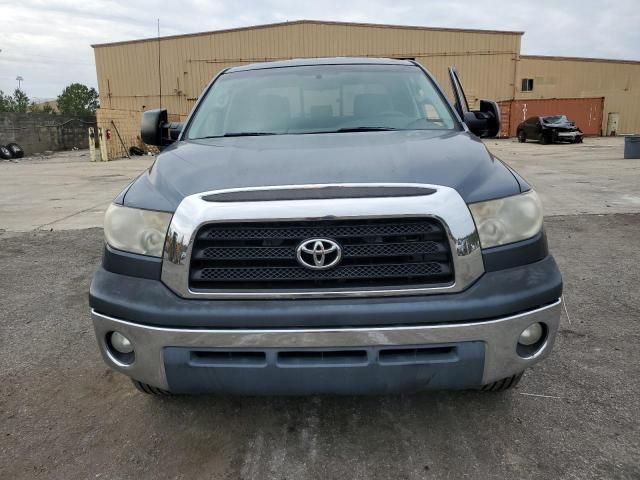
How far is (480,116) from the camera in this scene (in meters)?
3.29

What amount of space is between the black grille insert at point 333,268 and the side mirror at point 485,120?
169 centimetres

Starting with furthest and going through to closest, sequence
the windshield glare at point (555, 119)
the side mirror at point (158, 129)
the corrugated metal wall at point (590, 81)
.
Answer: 1. the corrugated metal wall at point (590, 81)
2. the windshield glare at point (555, 119)
3. the side mirror at point (158, 129)

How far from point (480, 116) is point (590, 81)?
3945 cm

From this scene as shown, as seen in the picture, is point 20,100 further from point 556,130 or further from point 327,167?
point 327,167

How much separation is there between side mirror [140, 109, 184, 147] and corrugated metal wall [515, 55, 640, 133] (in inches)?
1388

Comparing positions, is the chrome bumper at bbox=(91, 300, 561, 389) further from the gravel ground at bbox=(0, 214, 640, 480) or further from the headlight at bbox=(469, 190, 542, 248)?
the gravel ground at bbox=(0, 214, 640, 480)

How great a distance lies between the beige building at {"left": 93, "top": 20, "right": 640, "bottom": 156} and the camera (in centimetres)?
3094

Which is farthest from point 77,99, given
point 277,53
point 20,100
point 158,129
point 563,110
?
point 158,129

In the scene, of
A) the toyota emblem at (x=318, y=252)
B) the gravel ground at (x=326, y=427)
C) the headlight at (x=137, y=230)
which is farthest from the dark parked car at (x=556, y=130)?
the headlight at (x=137, y=230)

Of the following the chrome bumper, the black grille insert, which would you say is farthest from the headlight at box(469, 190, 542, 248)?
the chrome bumper

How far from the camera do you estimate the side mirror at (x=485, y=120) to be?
3.20 metres

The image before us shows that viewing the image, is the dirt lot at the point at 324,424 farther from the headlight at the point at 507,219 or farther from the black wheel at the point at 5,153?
the black wheel at the point at 5,153

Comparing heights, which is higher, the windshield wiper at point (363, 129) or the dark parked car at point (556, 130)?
the dark parked car at point (556, 130)

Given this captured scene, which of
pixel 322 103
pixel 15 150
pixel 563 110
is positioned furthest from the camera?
pixel 563 110
